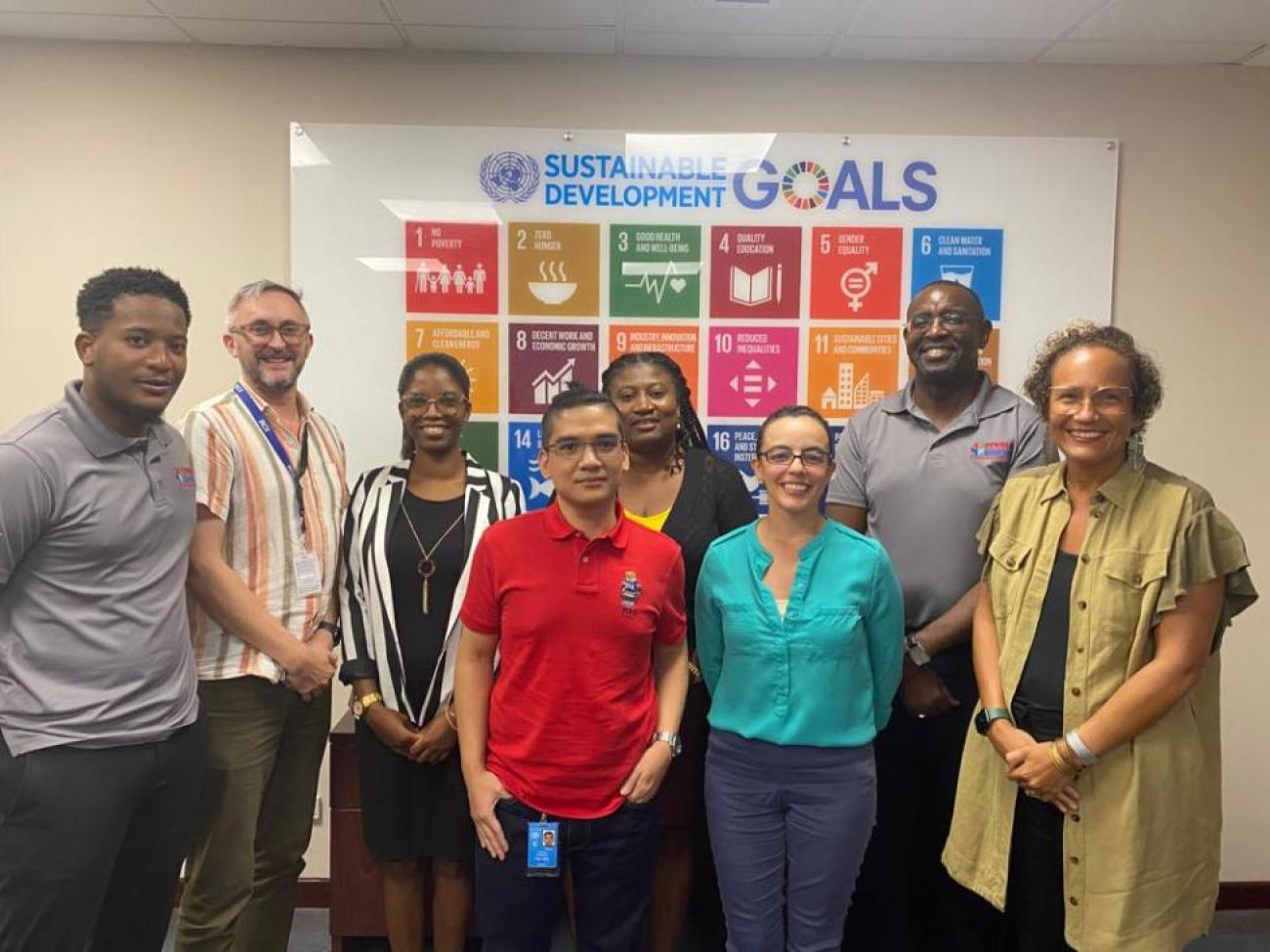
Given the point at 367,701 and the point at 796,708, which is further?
the point at 367,701

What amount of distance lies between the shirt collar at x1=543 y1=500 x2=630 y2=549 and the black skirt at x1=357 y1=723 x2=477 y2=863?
71cm

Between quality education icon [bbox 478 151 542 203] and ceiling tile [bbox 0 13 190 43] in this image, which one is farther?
quality education icon [bbox 478 151 542 203]

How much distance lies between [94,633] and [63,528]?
215mm

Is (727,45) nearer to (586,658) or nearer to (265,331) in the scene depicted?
(265,331)

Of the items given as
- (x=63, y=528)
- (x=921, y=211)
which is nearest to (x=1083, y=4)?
(x=921, y=211)

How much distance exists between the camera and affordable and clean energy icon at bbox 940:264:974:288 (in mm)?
2865

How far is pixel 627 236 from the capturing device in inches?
112

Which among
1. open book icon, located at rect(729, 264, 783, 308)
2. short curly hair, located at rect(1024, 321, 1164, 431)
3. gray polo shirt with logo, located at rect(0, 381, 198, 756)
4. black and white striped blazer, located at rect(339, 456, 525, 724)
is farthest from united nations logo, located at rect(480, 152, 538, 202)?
short curly hair, located at rect(1024, 321, 1164, 431)

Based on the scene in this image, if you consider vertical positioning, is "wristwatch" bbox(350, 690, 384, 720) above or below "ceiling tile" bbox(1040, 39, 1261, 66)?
below

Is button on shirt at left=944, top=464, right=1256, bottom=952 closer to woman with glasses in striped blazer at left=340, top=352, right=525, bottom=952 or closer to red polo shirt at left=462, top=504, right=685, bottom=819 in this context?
red polo shirt at left=462, top=504, right=685, bottom=819

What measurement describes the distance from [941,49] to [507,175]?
1507 mm

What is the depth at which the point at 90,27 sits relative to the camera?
2.67 metres

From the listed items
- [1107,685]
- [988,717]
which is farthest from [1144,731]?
[988,717]

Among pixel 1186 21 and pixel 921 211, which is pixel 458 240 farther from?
pixel 1186 21
